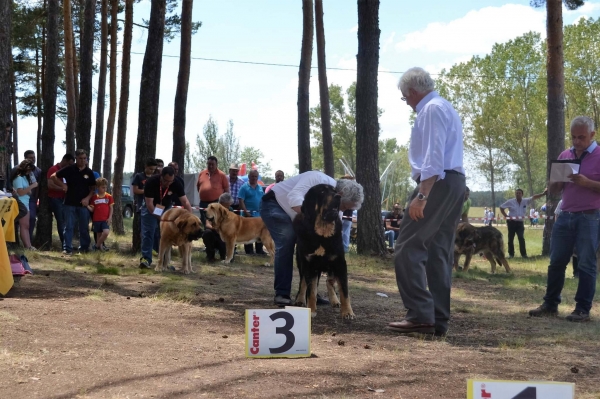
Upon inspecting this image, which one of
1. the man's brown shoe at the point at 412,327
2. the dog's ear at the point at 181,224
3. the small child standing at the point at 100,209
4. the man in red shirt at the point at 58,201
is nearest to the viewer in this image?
the man's brown shoe at the point at 412,327

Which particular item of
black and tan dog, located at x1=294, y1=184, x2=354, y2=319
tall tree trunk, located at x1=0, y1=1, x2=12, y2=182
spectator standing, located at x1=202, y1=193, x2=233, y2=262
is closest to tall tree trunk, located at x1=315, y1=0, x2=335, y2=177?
spectator standing, located at x1=202, y1=193, x2=233, y2=262

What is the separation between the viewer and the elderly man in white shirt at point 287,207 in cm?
728

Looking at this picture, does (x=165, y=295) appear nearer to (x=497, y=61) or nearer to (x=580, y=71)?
(x=580, y=71)

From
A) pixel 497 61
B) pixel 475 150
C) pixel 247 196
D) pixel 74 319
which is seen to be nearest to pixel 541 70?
pixel 497 61

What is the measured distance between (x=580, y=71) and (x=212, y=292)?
3656cm

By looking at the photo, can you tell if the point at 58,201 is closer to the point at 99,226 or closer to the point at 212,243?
the point at 99,226

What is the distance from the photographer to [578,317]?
8117mm

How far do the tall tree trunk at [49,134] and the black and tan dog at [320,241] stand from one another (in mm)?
9410

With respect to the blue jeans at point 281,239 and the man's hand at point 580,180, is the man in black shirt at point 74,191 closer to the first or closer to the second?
the blue jeans at point 281,239

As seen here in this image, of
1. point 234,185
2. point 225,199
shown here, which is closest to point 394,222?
point 234,185

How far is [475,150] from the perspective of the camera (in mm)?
54406

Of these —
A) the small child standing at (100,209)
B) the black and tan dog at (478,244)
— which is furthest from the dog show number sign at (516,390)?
the small child standing at (100,209)

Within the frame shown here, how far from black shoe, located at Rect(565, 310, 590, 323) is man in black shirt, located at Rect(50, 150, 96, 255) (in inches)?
375

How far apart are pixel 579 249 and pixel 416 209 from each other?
9.25ft
